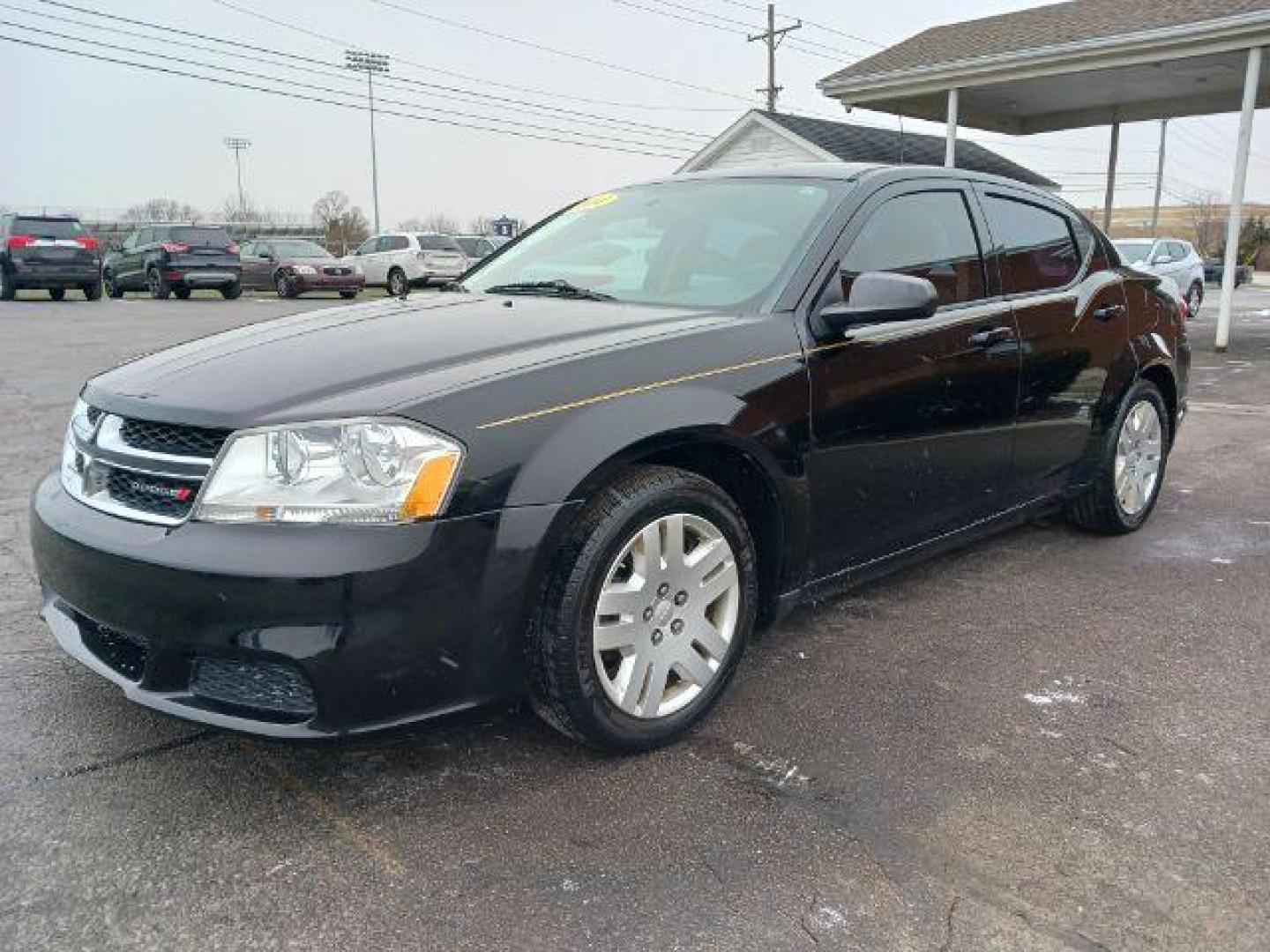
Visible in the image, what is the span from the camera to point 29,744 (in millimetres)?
2717

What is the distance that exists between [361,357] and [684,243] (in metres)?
1.27

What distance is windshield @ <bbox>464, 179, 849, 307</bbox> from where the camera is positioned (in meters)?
3.27

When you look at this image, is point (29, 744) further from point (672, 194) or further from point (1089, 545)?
point (1089, 545)

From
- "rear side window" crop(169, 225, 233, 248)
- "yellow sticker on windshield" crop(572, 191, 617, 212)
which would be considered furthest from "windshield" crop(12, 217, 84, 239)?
"yellow sticker on windshield" crop(572, 191, 617, 212)

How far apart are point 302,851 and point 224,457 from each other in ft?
2.87

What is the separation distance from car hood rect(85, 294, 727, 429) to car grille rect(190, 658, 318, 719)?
529 mm

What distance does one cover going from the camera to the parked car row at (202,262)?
20.7 m

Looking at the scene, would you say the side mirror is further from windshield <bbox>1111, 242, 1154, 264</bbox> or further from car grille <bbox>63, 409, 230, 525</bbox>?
windshield <bbox>1111, 242, 1154, 264</bbox>

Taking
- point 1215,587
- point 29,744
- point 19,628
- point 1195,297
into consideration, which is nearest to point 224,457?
point 29,744

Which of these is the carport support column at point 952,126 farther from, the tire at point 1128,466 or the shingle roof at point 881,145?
the tire at point 1128,466

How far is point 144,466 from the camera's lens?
2.45 m

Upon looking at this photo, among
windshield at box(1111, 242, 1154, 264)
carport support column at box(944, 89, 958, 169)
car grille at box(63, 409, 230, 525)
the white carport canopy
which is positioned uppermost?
the white carport canopy

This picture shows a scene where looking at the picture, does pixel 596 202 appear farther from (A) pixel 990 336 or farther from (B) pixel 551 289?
(A) pixel 990 336

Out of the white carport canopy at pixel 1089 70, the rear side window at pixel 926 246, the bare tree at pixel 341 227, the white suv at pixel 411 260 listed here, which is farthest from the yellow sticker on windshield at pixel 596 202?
the bare tree at pixel 341 227
